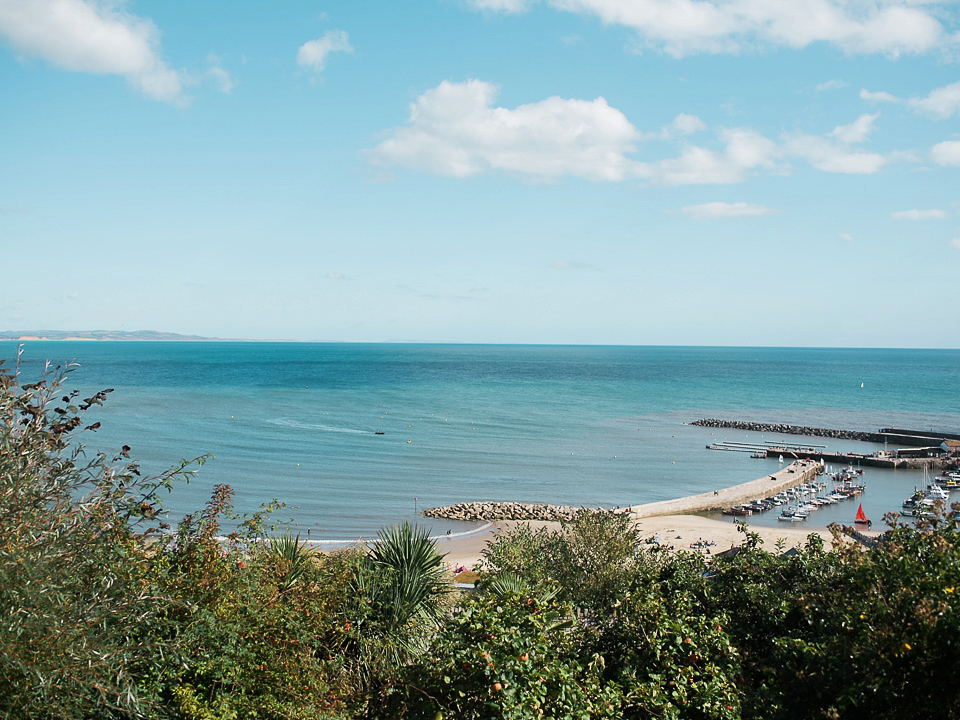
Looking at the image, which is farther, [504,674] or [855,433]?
[855,433]

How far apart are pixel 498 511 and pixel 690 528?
413 inches

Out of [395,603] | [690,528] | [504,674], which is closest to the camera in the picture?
[504,674]

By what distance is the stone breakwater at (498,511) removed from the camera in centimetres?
3975

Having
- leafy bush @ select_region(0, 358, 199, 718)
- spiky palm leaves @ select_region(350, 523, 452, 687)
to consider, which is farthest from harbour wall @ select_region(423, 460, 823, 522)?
leafy bush @ select_region(0, 358, 199, 718)

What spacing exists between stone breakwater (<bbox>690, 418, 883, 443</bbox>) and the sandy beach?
94.2 ft

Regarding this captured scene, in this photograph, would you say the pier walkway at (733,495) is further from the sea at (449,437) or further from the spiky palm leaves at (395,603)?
the spiky palm leaves at (395,603)


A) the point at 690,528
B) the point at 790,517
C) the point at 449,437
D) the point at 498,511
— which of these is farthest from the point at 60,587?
the point at 449,437

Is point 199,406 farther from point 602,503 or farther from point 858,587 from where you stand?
point 858,587

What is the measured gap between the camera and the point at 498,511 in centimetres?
4041

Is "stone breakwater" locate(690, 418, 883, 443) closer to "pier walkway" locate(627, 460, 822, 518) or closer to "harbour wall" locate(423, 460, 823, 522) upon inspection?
"pier walkway" locate(627, 460, 822, 518)

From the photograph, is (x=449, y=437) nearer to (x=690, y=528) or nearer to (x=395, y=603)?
(x=690, y=528)

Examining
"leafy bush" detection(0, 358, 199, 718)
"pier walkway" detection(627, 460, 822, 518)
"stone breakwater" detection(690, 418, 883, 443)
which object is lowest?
"pier walkway" detection(627, 460, 822, 518)

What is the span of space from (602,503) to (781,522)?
1013cm

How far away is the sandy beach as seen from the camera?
32.2 metres
